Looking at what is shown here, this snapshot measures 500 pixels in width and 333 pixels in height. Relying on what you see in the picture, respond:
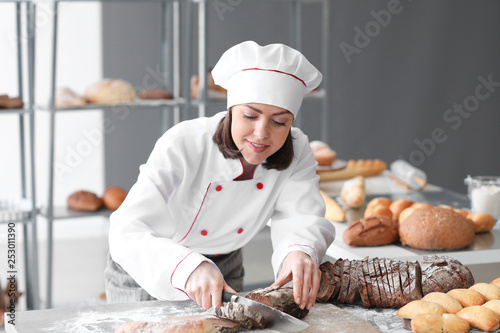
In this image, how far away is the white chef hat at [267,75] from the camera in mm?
1488

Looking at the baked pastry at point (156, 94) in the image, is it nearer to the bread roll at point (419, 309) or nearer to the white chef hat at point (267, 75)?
the white chef hat at point (267, 75)

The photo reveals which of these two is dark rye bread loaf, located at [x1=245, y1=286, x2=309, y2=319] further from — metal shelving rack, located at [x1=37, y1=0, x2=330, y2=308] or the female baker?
metal shelving rack, located at [x1=37, y1=0, x2=330, y2=308]

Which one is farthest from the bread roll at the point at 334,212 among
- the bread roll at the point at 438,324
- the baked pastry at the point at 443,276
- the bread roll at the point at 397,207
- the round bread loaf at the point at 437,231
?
the bread roll at the point at 438,324

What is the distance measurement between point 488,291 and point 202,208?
2.34 ft

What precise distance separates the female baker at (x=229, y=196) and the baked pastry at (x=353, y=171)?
1.17 metres

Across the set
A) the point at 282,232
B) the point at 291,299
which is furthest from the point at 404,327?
the point at 282,232

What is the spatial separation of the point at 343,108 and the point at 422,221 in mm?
3292

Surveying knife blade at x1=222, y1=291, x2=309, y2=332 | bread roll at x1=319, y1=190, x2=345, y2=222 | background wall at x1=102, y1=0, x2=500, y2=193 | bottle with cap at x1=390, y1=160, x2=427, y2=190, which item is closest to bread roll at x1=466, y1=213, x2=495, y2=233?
bread roll at x1=319, y1=190, x2=345, y2=222

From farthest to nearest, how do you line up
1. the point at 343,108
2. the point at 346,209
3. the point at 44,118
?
the point at 343,108 < the point at 44,118 < the point at 346,209

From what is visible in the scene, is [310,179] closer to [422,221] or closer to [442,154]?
[422,221]

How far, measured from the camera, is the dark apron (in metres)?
1.77

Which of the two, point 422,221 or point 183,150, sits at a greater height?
point 183,150

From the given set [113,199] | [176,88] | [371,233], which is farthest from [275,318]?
[176,88]

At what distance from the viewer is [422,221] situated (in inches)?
79.8
